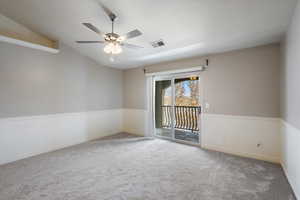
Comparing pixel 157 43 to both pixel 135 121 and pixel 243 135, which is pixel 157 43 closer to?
pixel 243 135

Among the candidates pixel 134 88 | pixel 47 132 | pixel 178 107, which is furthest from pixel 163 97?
pixel 47 132

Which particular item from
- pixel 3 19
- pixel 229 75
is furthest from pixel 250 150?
pixel 3 19

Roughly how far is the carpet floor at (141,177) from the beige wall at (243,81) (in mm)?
1113

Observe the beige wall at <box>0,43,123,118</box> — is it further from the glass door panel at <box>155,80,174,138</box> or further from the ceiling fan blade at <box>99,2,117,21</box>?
the ceiling fan blade at <box>99,2,117,21</box>

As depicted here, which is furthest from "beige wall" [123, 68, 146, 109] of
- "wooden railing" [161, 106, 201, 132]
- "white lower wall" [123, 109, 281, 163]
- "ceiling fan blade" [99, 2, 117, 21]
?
"ceiling fan blade" [99, 2, 117, 21]

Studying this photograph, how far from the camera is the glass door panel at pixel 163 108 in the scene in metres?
4.48

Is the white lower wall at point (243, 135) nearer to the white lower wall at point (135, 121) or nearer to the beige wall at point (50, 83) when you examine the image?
the white lower wall at point (135, 121)

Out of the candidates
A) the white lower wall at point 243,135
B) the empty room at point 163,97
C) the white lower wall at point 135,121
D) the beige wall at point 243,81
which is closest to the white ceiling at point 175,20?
the empty room at point 163,97

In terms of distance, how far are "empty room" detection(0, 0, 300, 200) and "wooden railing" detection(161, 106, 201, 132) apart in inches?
1.8

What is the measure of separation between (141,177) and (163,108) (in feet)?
8.94

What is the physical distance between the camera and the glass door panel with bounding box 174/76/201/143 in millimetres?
4086

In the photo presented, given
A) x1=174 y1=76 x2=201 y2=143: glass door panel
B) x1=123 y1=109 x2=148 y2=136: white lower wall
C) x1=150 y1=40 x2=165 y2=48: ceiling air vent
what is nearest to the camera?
x1=150 y1=40 x2=165 y2=48: ceiling air vent

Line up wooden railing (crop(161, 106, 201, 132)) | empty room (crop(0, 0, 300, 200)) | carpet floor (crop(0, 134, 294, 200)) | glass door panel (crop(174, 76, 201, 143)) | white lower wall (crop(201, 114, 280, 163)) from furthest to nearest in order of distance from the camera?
wooden railing (crop(161, 106, 201, 132))
glass door panel (crop(174, 76, 201, 143))
white lower wall (crop(201, 114, 280, 163))
empty room (crop(0, 0, 300, 200))
carpet floor (crop(0, 134, 294, 200))

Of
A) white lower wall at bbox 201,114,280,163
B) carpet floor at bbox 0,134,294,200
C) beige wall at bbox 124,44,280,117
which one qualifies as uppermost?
beige wall at bbox 124,44,280,117
